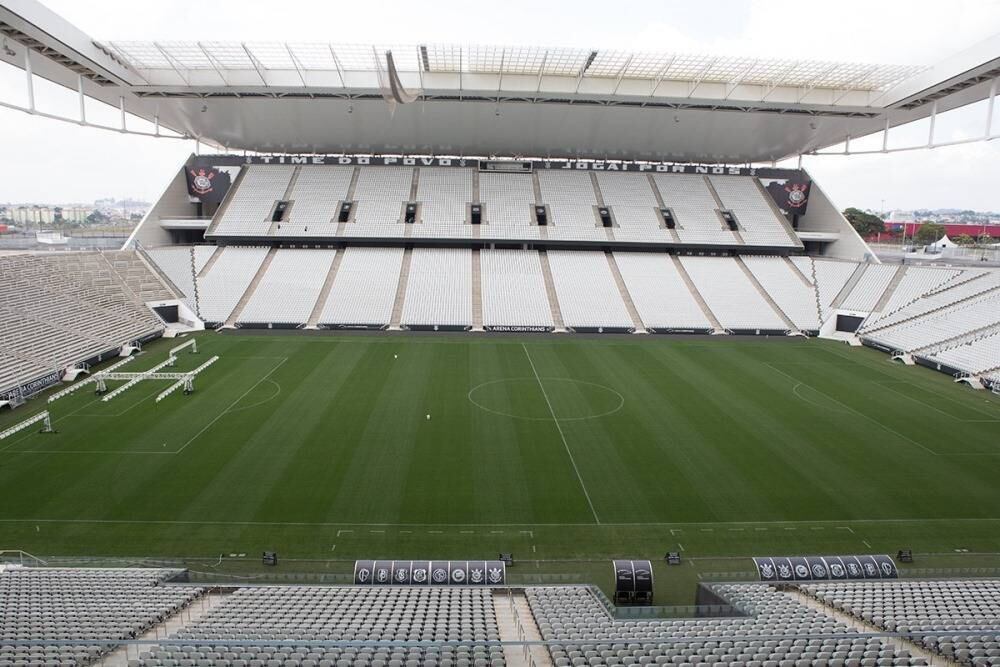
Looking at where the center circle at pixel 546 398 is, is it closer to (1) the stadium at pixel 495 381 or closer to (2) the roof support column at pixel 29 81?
(1) the stadium at pixel 495 381

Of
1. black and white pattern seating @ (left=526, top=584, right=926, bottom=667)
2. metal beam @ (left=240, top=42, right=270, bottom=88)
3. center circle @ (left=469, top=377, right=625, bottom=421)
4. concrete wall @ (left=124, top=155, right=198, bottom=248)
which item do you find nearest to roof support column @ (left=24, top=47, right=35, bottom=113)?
metal beam @ (left=240, top=42, right=270, bottom=88)

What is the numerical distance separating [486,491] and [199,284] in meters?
33.4

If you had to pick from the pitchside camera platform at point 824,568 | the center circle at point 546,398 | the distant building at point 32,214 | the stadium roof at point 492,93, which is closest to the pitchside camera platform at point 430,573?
the pitchside camera platform at point 824,568

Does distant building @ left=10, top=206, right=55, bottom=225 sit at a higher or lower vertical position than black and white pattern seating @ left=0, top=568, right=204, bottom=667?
higher

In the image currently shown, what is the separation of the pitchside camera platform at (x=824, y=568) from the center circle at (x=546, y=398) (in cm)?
1120

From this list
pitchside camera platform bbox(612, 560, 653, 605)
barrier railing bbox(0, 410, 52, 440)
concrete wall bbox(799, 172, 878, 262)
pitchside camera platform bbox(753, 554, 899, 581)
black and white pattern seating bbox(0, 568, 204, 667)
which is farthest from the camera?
concrete wall bbox(799, 172, 878, 262)

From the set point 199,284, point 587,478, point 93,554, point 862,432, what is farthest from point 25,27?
point 862,432

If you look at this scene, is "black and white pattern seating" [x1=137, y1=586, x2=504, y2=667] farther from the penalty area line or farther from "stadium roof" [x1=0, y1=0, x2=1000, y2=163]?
"stadium roof" [x1=0, y1=0, x2=1000, y2=163]

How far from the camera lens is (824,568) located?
45.4 feet

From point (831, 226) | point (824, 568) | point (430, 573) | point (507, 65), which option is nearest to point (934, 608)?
point (824, 568)

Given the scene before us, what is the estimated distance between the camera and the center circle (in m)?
25.1

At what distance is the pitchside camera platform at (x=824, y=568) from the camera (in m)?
13.8

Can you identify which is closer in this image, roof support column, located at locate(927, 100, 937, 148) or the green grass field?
the green grass field

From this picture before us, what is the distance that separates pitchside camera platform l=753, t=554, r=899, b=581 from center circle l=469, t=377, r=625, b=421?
11.2m
